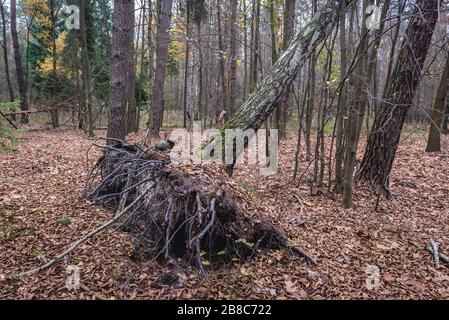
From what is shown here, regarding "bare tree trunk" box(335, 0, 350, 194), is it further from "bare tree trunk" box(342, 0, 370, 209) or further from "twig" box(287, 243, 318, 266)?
"twig" box(287, 243, 318, 266)

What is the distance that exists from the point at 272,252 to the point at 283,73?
2.71 m

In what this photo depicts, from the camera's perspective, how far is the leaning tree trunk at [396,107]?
5.58 m

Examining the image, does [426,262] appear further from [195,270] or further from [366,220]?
[195,270]

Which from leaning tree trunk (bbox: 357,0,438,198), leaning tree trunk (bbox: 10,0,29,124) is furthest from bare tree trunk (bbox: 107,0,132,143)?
leaning tree trunk (bbox: 10,0,29,124)

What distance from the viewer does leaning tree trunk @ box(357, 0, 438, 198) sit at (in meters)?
5.58

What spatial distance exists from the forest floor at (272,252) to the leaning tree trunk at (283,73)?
113 centimetres

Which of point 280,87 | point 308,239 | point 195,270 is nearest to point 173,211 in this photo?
point 195,270

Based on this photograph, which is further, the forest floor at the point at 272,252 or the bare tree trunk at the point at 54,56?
the bare tree trunk at the point at 54,56

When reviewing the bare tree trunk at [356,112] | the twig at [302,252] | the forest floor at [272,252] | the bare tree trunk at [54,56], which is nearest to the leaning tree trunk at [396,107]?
the forest floor at [272,252]

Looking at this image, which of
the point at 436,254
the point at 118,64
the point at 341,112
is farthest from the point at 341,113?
the point at 118,64

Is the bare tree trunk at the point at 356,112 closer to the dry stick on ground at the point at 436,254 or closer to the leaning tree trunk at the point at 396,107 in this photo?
the leaning tree trunk at the point at 396,107

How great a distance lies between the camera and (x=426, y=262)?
3.81 metres

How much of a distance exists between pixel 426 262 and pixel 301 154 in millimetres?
5108

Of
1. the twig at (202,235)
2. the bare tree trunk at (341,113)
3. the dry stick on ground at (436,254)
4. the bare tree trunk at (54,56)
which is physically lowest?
the dry stick on ground at (436,254)
